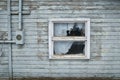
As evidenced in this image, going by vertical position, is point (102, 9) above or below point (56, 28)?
above

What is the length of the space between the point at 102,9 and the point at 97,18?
278mm

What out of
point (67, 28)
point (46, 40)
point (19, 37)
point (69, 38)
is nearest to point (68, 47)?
point (69, 38)

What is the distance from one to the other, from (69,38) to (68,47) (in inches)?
11.0

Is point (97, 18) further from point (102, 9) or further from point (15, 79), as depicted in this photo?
point (15, 79)

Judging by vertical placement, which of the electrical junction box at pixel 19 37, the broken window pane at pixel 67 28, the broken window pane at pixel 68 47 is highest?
the broken window pane at pixel 67 28

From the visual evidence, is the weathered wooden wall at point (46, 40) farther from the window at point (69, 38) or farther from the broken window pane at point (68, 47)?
the broken window pane at point (68, 47)

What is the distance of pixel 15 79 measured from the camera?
7.88 metres

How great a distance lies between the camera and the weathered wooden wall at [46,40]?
7793 millimetres

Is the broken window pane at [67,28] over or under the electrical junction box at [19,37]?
over

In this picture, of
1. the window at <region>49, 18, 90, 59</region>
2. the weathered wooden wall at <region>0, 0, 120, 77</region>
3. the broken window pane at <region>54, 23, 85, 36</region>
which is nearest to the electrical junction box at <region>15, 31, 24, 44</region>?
the weathered wooden wall at <region>0, 0, 120, 77</region>

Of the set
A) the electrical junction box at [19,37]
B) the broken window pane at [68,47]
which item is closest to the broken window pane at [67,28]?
the broken window pane at [68,47]

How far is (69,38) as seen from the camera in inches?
309

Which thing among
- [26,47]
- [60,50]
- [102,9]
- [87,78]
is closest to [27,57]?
[26,47]

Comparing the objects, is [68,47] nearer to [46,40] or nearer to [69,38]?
[69,38]
